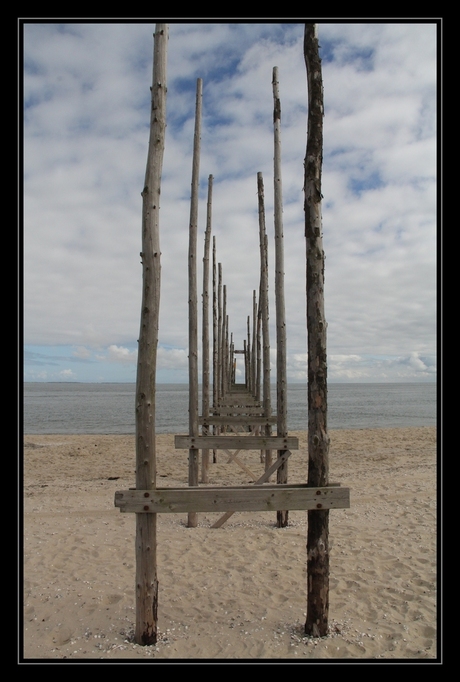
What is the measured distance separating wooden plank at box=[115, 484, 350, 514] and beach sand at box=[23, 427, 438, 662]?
3.34 feet

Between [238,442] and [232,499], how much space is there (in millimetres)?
3111

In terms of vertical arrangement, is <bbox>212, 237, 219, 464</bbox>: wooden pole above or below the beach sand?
above

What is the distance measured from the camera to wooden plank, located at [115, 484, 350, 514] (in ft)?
12.9

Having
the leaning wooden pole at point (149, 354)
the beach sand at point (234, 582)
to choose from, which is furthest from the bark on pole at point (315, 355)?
the leaning wooden pole at point (149, 354)

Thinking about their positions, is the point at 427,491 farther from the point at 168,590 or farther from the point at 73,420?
the point at 73,420

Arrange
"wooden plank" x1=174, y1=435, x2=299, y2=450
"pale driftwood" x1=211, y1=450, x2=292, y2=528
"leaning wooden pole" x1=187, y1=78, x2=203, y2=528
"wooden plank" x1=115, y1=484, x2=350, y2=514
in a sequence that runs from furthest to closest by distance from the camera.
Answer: "leaning wooden pole" x1=187, y1=78, x2=203, y2=528 < "wooden plank" x1=174, y1=435, x2=299, y2=450 < "pale driftwood" x1=211, y1=450, x2=292, y2=528 < "wooden plank" x1=115, y1=484, x2=350, y2=514

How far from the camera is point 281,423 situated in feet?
24.1

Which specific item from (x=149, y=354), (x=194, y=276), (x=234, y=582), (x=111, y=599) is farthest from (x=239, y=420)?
(x=149, y=354)

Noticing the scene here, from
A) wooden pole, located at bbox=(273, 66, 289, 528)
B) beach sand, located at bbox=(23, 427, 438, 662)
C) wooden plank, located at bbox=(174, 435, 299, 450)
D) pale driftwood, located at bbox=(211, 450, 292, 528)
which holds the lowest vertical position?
beach sand, located at bbox=(23, 427, 438, 662)

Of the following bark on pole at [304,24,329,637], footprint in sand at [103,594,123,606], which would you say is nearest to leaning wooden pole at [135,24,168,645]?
footprint in sand at [103,594,123,606]

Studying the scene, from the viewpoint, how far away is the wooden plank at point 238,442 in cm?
702

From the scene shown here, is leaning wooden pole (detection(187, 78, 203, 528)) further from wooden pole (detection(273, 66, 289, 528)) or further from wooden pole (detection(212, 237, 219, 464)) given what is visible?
wooden pole (detection(212, 237, 219, 464))

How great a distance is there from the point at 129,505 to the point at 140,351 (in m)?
1.16

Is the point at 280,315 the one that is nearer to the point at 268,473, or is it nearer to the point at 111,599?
the point at 268,473
